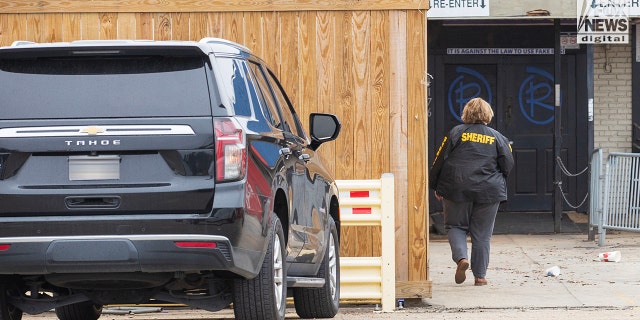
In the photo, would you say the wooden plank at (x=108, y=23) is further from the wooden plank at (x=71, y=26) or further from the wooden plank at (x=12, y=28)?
the wooden plank at (x=12, y=28)

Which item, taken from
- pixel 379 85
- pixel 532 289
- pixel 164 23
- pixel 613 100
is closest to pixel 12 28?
pixel 164 23

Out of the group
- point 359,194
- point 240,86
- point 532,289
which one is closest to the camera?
point 240,86

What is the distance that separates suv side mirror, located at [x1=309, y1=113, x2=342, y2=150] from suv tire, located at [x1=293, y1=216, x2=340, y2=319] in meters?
0.70

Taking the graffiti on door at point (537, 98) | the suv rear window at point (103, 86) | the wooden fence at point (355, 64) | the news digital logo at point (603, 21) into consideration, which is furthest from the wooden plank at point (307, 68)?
the graffiti on door at point (537, 98)

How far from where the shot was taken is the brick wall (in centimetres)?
1925

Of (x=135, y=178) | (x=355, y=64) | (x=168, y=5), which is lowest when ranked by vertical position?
(x=135, y=178)

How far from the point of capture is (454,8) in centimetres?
1650

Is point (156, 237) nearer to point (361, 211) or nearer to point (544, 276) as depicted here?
point (361, 211)

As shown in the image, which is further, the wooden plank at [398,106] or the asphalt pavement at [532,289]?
the wooden plank at [398,106]

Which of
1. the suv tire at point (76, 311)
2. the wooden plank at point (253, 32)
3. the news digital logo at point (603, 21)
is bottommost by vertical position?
the suv tire at point (76, 311)

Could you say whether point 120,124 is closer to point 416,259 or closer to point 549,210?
point 416,259

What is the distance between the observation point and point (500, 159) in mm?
12625

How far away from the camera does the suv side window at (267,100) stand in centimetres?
812

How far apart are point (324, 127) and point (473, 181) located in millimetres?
3419
